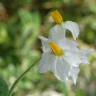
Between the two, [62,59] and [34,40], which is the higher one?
[62,59]

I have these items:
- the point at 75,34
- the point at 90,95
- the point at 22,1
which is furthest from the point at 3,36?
the point at 75,34

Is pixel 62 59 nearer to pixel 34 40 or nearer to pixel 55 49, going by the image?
pixel 55 49

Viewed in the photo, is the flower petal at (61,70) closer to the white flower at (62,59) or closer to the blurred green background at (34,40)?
the white flower at (62,59)

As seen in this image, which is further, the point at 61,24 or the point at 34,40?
the point at 34,40

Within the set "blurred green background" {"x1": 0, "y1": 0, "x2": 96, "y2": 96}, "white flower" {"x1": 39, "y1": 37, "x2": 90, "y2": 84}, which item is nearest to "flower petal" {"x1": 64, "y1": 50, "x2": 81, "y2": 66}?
"white flower" {"x1": 39, "y1": 37, "x2": 90, "y2": 84}

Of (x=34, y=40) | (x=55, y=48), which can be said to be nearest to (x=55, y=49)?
(x=55, y=48)

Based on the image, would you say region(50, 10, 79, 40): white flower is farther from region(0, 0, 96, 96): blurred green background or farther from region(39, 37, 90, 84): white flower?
region(0, 0, 96, 96): blurred green background

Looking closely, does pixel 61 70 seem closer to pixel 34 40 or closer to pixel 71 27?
pixel 71 27

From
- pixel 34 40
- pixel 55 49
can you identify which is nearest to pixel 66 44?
pixel 55 49
